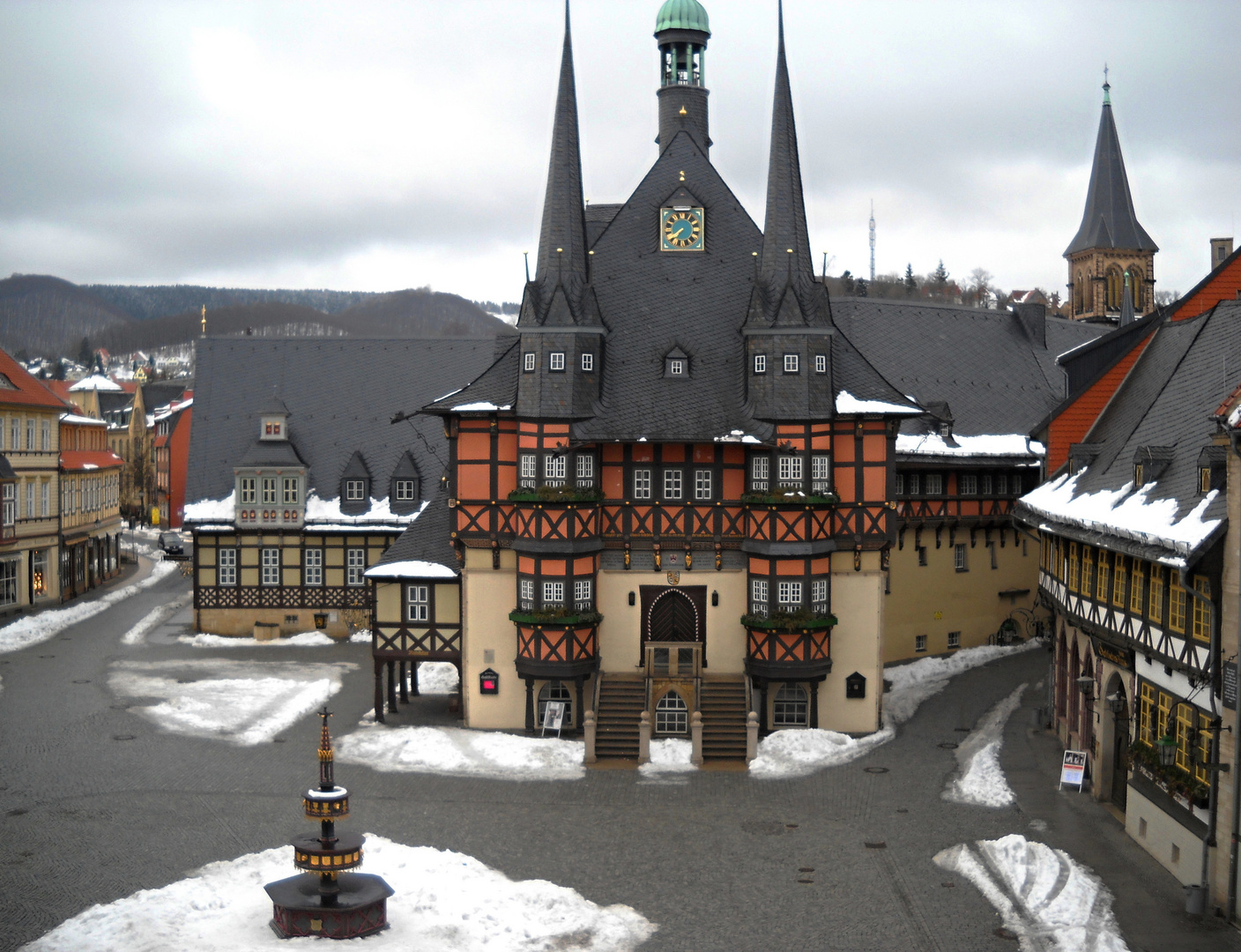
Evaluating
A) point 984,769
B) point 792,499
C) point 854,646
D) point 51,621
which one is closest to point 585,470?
point 792,499

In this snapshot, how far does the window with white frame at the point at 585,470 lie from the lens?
34.3m

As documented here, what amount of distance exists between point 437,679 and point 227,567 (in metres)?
13.0

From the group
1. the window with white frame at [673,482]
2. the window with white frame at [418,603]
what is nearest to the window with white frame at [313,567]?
the window with white frame at [418,603]

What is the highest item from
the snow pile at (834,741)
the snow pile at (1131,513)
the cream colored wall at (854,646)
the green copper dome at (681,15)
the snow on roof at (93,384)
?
the green copper dome at (681,15)

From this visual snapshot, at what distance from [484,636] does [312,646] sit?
15.3m

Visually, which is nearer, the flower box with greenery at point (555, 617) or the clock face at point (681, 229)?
the flower box with greenery at point (555, 617)

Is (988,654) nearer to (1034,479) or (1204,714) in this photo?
(1034,479)

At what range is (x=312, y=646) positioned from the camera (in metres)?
48.2

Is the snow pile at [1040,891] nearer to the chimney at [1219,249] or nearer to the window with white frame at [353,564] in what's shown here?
the window with white frame at [353,564]

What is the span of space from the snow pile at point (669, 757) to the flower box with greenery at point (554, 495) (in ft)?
20.9

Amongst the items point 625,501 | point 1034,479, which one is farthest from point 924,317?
point 625,501

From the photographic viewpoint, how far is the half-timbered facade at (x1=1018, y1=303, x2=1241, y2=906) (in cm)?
2112

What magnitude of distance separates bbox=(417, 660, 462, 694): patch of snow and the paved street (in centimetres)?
490

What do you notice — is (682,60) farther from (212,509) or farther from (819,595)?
(212,509)
